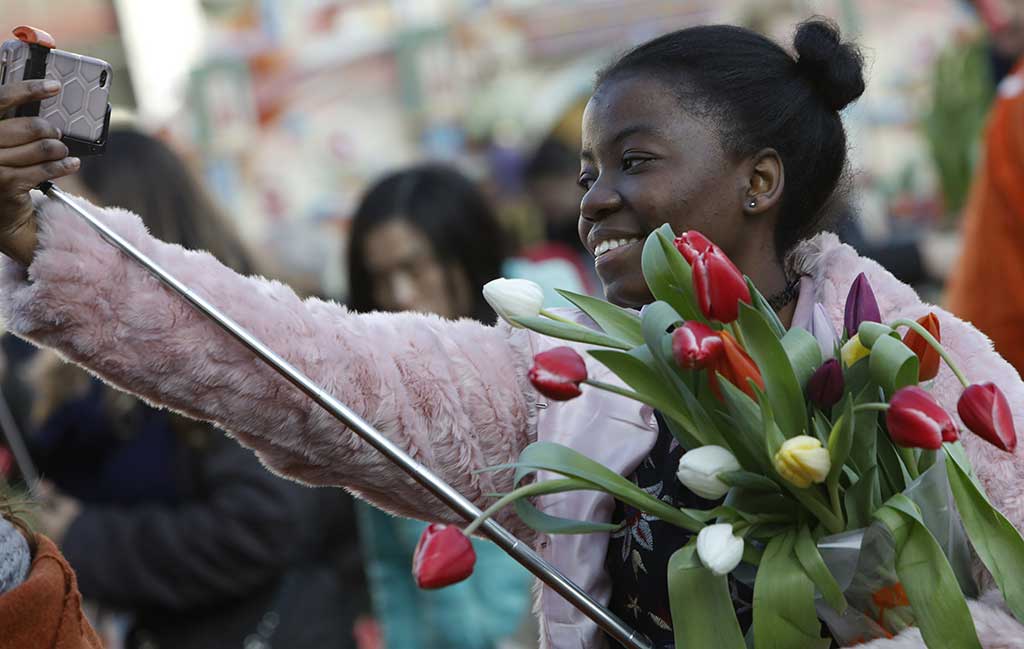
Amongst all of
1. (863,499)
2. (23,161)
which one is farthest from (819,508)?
(23,161)

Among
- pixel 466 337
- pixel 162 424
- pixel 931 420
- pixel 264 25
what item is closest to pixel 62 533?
pixel 162 424

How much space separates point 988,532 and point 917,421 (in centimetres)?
22

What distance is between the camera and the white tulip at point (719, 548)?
1.47 m

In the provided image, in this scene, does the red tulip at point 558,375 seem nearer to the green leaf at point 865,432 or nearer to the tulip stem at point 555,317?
the tulip stem at point 555,317

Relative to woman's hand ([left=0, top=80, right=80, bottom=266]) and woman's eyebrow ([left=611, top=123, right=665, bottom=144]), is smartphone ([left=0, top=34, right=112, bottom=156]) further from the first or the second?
woman's eyebrow ([left=611, top=123, right=665, bottom=144])

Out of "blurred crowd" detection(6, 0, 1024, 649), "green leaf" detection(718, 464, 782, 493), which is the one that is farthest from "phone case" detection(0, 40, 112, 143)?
"blurred crowd" detection(6, 0, 1024, 649)

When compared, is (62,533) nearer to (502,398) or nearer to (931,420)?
(502,398)

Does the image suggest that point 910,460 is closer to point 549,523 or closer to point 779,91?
point 549,523

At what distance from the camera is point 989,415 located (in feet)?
4.83

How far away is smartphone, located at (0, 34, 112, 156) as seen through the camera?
1.66m

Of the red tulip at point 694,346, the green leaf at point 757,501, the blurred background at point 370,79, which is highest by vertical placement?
the red tulip at point 694,346

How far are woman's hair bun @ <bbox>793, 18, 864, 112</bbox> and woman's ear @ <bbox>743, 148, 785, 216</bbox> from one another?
140mm

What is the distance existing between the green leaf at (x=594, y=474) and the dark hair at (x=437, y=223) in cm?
168

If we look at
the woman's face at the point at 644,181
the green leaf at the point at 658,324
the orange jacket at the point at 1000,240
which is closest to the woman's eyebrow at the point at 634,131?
the woman's face at the point at 644,181
